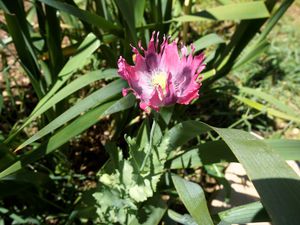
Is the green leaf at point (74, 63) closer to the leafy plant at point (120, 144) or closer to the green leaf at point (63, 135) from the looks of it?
the leafy plant at point (120, 144)

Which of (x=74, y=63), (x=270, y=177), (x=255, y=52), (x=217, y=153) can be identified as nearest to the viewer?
(x=270, y=177)

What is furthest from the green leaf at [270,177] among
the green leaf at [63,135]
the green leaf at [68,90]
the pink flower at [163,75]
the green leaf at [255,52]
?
the green leaf at [255,52]

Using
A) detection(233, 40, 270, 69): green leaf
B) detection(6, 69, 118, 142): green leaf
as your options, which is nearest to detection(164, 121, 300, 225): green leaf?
detection(6, 69, 118, 142): green leaf

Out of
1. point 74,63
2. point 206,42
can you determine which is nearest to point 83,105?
point 74,63

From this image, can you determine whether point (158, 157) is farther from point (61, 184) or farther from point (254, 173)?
point (61, 184)

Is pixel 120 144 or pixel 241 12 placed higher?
pixel 241 12

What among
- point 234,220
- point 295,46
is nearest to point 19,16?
point 234,220

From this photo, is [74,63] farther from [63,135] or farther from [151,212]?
[151,212]

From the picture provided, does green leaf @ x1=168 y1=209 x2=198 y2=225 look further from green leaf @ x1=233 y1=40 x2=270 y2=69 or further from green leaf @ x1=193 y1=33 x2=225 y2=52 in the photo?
green leaf @ x1=233 y1=40 x2=270 y2=69
